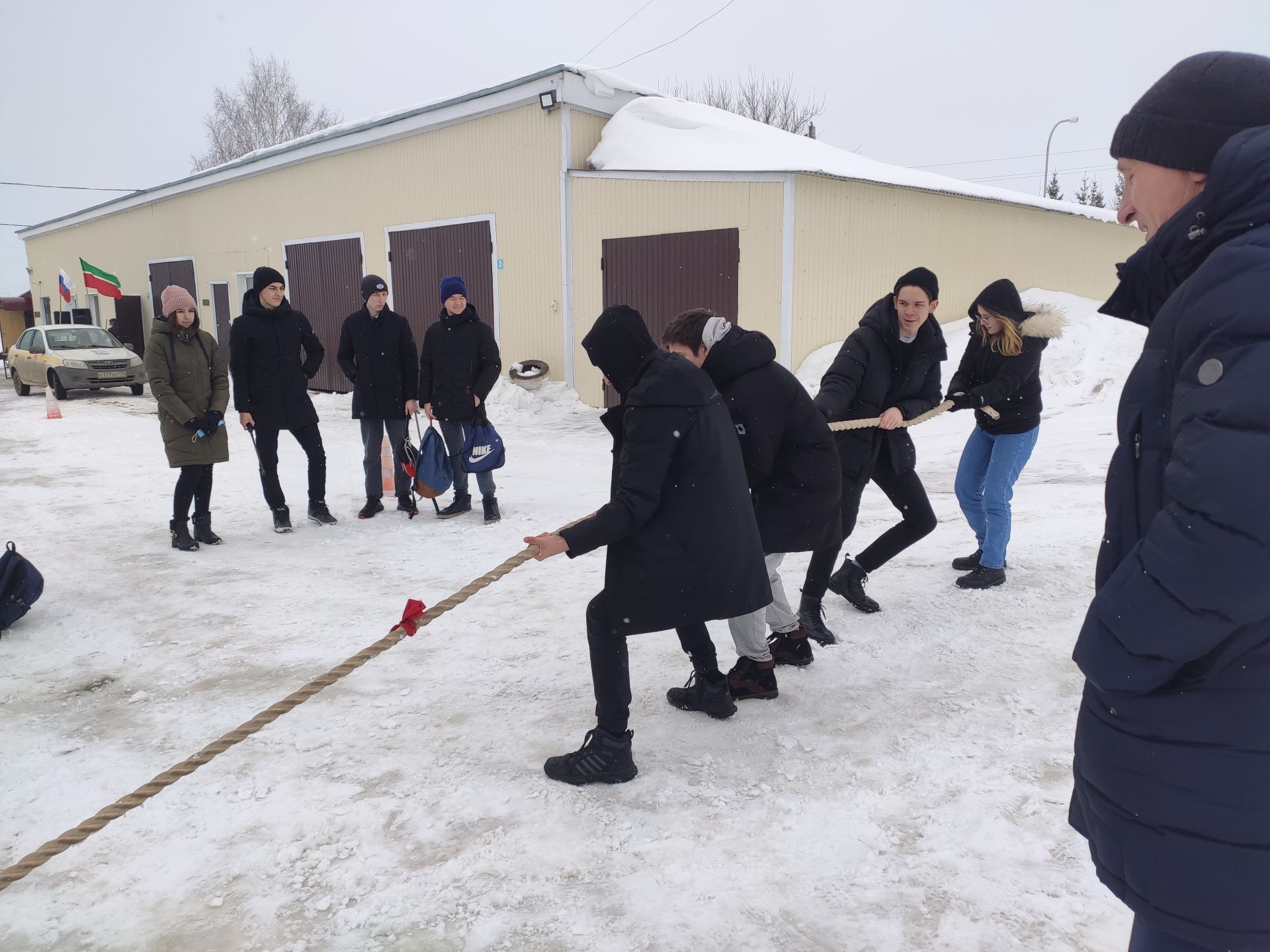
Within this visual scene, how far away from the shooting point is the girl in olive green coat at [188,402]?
5.94m

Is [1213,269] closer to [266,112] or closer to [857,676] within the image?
[857,676]

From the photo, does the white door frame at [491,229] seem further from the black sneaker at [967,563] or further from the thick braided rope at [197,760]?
the thick braided rope at [197,760]

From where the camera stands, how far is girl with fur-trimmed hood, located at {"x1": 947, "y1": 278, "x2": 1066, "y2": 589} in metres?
4.64

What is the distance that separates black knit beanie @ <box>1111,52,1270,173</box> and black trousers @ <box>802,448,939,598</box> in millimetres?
2799

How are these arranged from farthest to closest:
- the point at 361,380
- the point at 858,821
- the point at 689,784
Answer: the point at 361,380 < the point at 689,784 < the point at 858,821

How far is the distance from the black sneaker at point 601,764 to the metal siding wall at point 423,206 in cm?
1087

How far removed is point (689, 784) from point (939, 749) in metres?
0.99

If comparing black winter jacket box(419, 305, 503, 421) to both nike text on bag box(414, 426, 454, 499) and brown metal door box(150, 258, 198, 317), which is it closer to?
nike text on bag box(414, 426, 454, 499)

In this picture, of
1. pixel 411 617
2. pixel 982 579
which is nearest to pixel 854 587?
pixel 982 579

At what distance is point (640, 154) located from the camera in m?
12.8

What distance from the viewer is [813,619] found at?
4285mm

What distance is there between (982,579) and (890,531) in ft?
2.45

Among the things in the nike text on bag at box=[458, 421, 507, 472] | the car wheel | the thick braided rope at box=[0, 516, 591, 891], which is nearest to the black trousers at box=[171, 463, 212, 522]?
the nike text on bag at box=[458, 421, 507, 472]

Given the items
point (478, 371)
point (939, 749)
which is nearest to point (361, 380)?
point (478, 371)
